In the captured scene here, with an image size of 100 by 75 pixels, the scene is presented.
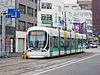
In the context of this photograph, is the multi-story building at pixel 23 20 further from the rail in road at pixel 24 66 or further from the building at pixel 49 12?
the rail in road at pixel 24 66

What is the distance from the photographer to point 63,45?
47156 millimetres

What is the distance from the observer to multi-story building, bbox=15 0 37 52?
233 ft

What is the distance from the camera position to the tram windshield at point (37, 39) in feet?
129

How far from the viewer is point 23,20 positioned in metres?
73.6

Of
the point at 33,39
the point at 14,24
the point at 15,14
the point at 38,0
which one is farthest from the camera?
the point at 38,0

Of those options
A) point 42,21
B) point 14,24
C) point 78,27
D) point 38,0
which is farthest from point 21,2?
point 78,27

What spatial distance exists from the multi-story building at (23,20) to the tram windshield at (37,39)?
30426mm

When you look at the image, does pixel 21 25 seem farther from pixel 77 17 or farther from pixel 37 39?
pixel 77 17

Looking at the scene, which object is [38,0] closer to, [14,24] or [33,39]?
[14,24]

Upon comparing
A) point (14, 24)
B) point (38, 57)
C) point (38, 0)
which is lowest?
point (38, 57)

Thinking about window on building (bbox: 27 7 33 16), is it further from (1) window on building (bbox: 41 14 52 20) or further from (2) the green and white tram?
(2) the green and white tram

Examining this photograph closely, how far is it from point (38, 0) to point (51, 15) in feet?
42.2

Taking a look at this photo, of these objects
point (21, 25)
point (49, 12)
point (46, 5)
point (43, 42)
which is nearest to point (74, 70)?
point (43, 42)

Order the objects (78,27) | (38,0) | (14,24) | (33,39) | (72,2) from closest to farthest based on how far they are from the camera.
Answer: (33,39), (14,24), (38,0), (78,27), (72,2)
